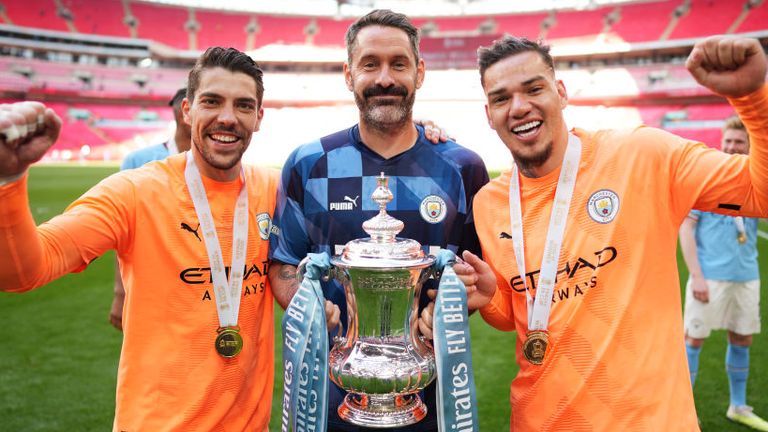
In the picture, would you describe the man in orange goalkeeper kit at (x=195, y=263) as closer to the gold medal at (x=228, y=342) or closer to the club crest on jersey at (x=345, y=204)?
the gold medal at (x=228, y=342)

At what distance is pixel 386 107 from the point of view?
2000 millimetres

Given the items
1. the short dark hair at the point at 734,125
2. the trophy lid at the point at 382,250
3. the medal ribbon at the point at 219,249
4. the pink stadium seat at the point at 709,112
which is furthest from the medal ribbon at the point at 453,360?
the pink stadium seat at the point at 709,112

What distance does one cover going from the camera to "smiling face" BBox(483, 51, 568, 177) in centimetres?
193

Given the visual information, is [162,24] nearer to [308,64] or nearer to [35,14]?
[35,14]

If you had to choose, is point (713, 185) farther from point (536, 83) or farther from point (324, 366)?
point (324, 366)

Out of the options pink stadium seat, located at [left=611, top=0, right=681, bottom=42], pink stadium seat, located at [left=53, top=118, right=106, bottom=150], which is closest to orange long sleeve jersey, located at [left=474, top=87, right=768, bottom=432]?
pink stadium seat, located at [left=53, top=118, right=106, bottom=150]

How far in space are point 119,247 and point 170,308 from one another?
30 centimetres

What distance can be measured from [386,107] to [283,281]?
30.3 inches

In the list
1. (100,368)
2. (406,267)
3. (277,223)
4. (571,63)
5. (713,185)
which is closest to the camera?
(406,267)

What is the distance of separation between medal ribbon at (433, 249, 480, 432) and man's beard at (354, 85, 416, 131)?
0.69 meters

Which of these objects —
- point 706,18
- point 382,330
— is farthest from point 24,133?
point 706,18

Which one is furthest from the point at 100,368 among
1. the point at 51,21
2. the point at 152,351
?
the point at 51,21

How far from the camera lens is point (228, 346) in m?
1.99

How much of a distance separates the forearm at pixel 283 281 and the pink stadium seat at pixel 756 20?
115 ft
